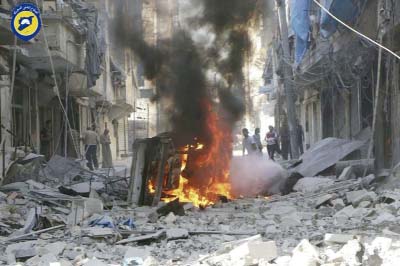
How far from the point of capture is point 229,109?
13789 mm

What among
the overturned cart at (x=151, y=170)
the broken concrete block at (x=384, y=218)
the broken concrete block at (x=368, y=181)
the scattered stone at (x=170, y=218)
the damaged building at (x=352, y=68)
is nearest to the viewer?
the broken concrete block at (x=384, y=218)

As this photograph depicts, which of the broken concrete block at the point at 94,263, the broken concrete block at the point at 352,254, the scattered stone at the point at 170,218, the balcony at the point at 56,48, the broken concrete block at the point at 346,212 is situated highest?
the balcony at the point at 56,48

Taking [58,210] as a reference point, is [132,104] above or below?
above

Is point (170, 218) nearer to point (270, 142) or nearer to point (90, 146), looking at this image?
point (90, 146)

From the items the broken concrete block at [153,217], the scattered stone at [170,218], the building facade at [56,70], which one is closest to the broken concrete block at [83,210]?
the broken concrete block at [153,217]

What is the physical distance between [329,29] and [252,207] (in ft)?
21.1

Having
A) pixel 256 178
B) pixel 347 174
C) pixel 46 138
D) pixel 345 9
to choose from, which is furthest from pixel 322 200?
pixel 46 138

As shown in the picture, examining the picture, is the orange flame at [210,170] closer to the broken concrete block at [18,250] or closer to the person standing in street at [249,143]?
the broken concrete block at [18,250]

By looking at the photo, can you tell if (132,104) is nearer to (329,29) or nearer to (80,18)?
(80,18)

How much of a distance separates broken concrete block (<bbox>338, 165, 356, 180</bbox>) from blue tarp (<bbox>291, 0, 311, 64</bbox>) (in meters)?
7.85

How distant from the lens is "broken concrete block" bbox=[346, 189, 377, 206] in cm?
859

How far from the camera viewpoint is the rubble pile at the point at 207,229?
5469 millimetres

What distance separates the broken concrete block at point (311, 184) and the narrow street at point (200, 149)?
1.7 inches

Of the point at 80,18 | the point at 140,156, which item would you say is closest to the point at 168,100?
the point at 140,156
